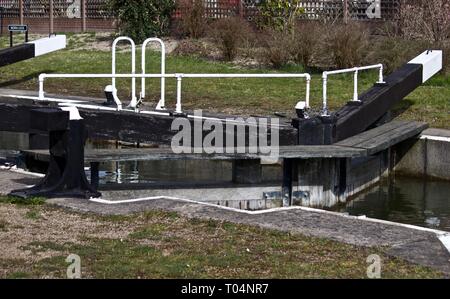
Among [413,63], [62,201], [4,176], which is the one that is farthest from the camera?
[413,63]

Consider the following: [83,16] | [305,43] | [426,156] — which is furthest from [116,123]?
[83,16]

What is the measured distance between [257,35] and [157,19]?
4.66 meters

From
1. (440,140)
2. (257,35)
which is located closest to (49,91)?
(257,35)

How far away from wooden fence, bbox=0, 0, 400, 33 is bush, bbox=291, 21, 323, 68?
390 centimetres

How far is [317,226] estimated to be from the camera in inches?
343

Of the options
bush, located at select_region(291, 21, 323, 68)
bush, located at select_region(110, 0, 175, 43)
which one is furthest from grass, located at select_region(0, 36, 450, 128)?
bush, located at select_region(110, 0, 175, 43)

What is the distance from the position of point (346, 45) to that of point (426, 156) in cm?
642

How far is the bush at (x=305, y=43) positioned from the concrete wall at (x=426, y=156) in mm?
7116

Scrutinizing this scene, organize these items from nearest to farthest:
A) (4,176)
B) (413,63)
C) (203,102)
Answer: (4,176) → (413,63) → (203,102)

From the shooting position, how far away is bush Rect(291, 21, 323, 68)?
21875 mm

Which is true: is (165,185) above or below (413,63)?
below

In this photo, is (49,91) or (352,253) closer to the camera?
(352,253)

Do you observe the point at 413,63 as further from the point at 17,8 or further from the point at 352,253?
the point at 17,8

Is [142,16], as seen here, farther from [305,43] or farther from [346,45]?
[346,45]
